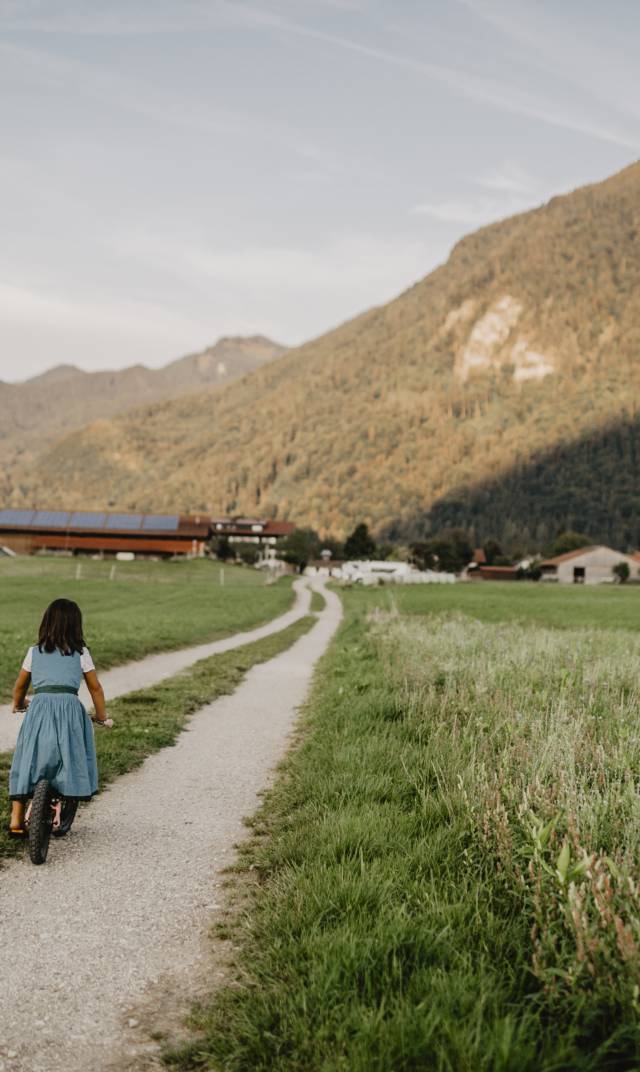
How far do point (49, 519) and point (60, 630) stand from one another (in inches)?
6786

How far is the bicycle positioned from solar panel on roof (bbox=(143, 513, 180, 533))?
15739 centimetres

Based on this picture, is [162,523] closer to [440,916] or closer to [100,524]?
[100,524]

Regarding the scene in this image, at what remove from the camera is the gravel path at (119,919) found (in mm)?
4293

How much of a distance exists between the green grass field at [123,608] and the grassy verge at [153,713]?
2663mm

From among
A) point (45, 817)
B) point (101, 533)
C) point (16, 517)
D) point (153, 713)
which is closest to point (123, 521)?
point (101, 533)

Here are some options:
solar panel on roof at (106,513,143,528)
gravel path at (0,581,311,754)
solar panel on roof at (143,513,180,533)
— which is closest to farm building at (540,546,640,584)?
solar panel on roof at (143,513,180,533)

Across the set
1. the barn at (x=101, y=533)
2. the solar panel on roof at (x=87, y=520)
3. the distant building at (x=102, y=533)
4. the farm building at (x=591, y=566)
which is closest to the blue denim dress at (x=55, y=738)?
the distant building at (x=102, y=533)

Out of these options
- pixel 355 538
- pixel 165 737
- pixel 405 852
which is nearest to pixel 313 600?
pixel 165 737

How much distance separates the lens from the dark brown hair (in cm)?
750

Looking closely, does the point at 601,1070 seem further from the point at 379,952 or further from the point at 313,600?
the point at 313,600

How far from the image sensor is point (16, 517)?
556ft

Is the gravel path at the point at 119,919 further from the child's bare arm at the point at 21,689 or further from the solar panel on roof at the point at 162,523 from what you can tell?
the solar panel on roof at the point at 162,523

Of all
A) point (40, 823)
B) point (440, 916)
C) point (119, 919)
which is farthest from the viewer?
point (40, 823)

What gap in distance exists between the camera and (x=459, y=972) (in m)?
4.39
